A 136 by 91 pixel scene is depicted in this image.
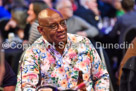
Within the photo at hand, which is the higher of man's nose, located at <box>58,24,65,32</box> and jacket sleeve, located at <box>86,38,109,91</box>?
man's nose, located at <box>58,24,65,32</box>

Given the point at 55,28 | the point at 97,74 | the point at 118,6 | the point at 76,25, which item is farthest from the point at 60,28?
the point at 118,6

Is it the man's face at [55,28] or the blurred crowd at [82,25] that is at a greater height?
the blurred crowd at [82,25]

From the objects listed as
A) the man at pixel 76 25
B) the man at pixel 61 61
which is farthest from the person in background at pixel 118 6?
the man at pixel 61 61

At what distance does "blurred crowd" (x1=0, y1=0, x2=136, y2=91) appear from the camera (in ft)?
16.4

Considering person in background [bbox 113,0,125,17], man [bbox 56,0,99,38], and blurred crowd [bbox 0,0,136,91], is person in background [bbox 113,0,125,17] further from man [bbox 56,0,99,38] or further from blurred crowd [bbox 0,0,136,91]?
man [bbox 56,0,99,38]

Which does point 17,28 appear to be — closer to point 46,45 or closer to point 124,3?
point 124,3

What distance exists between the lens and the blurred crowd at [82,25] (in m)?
4.98

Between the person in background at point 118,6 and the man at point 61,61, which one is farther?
the person in background at point 118,6

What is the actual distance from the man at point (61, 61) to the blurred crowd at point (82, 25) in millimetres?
522

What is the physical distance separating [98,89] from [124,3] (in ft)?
10.0

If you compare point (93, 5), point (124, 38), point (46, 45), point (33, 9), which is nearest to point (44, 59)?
point (46, 45)

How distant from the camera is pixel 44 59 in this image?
336 cm

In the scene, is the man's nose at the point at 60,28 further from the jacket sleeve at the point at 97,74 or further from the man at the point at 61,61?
the jacket sleeve at the point at 97,74

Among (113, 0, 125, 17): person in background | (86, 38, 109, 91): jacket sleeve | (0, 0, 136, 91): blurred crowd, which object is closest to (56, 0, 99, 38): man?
(0, 0, 136, 91): blurred crowd
